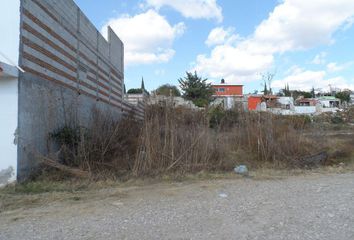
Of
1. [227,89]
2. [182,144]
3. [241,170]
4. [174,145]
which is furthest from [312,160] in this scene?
[227,89]

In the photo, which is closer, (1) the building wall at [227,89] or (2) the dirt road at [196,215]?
(2) the dirt road at [196,215]

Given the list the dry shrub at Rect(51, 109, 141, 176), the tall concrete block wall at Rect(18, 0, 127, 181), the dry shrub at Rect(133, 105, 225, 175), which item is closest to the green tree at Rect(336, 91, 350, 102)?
the tall concrete block wall at Rect(18, 0, 127, 181)

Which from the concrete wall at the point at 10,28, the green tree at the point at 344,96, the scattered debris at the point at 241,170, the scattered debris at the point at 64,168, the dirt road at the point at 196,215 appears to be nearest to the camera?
the dirt road at the point at 196,215

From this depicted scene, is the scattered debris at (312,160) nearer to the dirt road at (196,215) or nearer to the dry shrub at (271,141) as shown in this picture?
the dry shrub at (271,141)

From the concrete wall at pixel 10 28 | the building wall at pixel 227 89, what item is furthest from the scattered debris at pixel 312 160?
the building wall at pixel 227 89

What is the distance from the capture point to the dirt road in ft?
15.2

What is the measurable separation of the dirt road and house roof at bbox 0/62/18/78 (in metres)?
2.99

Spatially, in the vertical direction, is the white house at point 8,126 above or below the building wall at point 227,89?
below

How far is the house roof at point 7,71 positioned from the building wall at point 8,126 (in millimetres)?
162

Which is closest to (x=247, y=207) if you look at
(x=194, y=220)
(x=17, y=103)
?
(x=194, y=220)

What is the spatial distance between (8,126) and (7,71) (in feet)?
4.20

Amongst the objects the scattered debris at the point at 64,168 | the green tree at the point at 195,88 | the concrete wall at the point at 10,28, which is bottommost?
the scattered debris at the point at 64,168

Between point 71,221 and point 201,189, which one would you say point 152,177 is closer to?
point 201,189

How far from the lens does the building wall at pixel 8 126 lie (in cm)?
780
